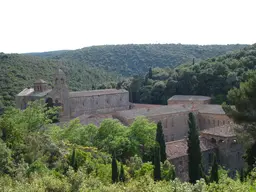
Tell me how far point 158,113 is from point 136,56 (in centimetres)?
6559

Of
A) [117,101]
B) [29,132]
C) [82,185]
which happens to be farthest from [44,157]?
[117,101]

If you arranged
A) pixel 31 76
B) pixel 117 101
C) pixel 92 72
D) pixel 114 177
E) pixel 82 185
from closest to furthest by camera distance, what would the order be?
pixel 82 185 < pixel 114 177 < pixel 117 101 < pixel 31 76 < pixel 92 72

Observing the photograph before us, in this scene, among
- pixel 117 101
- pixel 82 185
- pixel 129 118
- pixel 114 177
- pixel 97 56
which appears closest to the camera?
pixel 82 185

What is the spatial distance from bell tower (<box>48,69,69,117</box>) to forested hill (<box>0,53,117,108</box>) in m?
8.66

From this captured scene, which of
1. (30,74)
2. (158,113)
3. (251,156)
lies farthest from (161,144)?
(30,74)

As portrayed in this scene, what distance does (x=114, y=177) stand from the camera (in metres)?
18.4

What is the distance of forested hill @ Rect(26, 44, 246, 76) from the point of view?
9656 cm

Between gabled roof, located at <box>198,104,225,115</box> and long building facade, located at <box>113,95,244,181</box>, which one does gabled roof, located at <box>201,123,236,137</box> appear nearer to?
long building facade, located at <box>113,95,244,181</box>

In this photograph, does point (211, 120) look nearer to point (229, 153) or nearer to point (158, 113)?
point (158, 113)

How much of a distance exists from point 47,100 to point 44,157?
26555 mm

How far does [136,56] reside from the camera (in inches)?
4117

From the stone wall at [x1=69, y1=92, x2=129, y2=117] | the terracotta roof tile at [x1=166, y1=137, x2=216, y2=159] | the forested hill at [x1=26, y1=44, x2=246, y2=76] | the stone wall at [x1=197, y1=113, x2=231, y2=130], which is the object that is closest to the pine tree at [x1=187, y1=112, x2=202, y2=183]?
the terracotta roof tile at [x1=166, y1=137, x2=216, y2=159]

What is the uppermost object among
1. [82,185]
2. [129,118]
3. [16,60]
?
[16,60]

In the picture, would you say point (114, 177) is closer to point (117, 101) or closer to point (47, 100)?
point (47, 100)
